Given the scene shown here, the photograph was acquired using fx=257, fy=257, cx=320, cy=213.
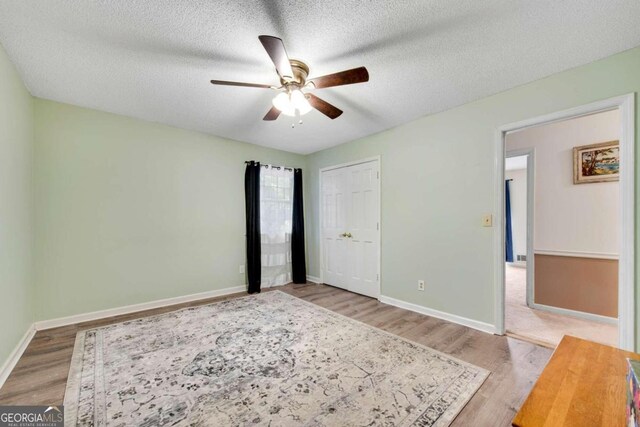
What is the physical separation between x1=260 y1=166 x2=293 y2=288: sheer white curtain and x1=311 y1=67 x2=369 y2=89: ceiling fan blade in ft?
8.46

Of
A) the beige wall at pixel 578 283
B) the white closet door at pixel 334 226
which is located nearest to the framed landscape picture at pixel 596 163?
the beige wall at pixel 578 283

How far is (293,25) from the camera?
1659 millimetres

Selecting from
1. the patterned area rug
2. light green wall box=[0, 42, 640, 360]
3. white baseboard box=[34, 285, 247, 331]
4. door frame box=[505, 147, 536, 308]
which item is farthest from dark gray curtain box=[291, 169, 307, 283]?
door frame box=[505, 147, 536, 308]

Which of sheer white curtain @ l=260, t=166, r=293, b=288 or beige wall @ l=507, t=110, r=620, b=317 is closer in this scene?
beige wall @ l=507, t=110, r=620, b=317

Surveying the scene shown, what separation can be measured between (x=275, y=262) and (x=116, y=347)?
2.40 meters

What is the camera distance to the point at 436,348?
2.27 m

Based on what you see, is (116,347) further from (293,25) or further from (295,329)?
(293,25)

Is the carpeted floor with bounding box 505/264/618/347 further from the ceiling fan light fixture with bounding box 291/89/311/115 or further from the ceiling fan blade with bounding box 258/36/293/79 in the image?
the ceiling fan blade with bounding box 258/36/293/79

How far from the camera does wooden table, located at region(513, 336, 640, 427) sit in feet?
2.36

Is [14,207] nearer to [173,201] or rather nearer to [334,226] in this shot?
[173,201]

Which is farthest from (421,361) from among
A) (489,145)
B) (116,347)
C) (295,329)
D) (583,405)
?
(116,347)

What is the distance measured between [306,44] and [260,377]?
7.91ft

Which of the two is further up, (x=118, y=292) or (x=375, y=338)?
(x=118, y=292)

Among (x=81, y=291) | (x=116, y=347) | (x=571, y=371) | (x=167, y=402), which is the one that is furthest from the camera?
(x=81, y=291)
